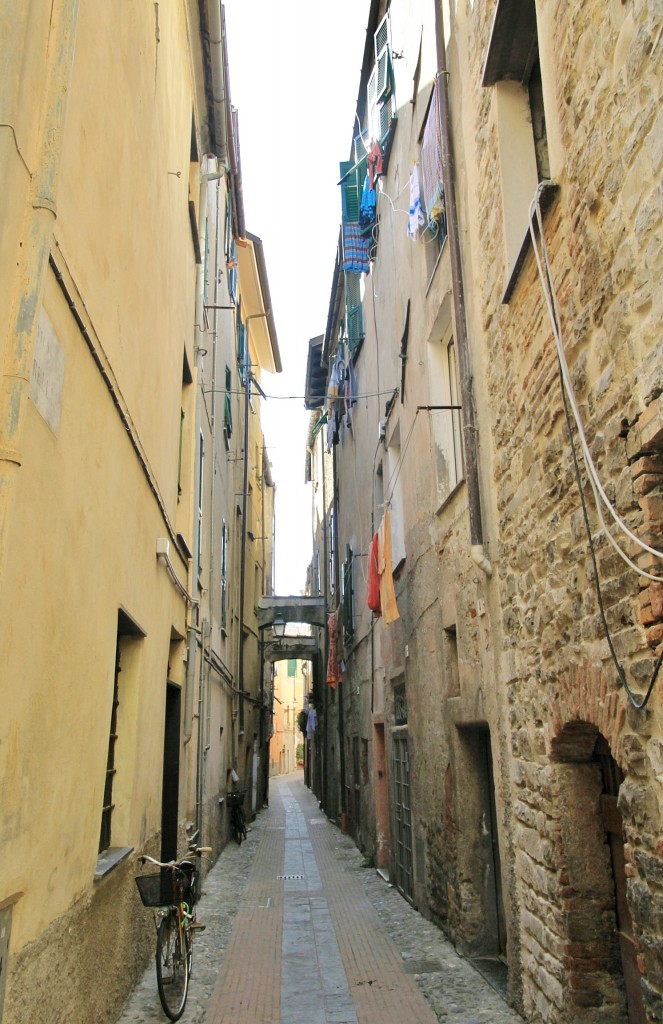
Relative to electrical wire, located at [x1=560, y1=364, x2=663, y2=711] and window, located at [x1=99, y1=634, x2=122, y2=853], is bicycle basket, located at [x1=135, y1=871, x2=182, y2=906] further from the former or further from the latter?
electrical wire, located at [x1=560, y1=364, x2=663, y2=711]

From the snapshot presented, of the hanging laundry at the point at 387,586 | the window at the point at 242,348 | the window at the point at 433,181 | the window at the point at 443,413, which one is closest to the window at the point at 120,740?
the window at the point at 443,413

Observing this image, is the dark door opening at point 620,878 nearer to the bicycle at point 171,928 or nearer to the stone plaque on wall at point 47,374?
the bicycle at point 171,928

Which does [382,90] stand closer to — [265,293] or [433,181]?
[433,181]

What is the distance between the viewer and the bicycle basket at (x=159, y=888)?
5.22 meters

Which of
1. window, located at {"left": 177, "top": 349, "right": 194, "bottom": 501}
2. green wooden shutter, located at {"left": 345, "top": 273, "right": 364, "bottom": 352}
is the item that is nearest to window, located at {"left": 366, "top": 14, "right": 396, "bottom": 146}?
green wooden shutter, located at {"left": 345, "top": 273, "right": 364, "bottom": 352}

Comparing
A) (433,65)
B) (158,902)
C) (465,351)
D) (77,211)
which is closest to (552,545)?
(465,351)

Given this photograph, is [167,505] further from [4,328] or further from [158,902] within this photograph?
[4,328]

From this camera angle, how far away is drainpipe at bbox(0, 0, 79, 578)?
9.02ft

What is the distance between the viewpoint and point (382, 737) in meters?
12.2

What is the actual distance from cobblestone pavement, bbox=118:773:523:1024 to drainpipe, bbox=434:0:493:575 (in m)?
2.99

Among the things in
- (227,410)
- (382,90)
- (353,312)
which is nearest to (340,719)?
(227,410)

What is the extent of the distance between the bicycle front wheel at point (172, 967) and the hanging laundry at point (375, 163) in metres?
9.85

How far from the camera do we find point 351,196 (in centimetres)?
1386

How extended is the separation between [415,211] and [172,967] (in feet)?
23.2
